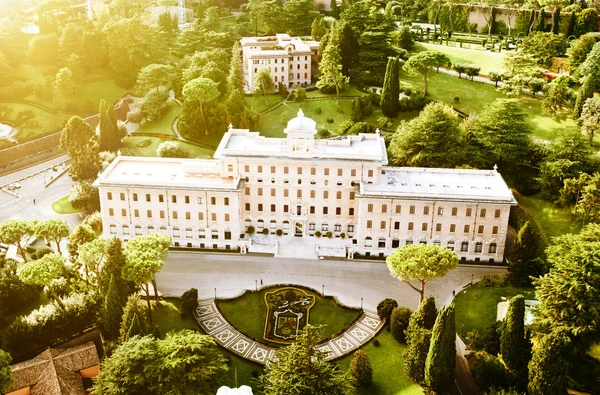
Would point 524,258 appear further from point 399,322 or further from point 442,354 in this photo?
point 442,354

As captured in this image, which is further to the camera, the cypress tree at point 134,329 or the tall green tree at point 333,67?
the tall green tree at point 333,67

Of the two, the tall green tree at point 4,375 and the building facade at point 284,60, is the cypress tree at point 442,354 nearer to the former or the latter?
the tall green tree at point 4,375

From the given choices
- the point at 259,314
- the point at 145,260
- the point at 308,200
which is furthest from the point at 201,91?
the point at 259,314

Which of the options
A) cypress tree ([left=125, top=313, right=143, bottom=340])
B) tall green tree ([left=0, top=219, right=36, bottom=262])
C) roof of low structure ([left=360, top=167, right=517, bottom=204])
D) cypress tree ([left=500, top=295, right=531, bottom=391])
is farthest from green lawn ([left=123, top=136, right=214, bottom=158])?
cypress tree ([left=500, top=295, right=531, bottom=391])

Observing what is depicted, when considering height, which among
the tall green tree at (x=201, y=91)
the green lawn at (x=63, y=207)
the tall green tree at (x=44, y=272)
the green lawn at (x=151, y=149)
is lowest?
the green lawn at (x=63, y=207)

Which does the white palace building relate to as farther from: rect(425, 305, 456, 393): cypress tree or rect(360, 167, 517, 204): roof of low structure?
rect(425, 305, 456, 393): cypress tree

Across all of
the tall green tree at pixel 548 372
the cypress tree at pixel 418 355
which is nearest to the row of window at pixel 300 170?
the cypress tree at pixel 418 355
